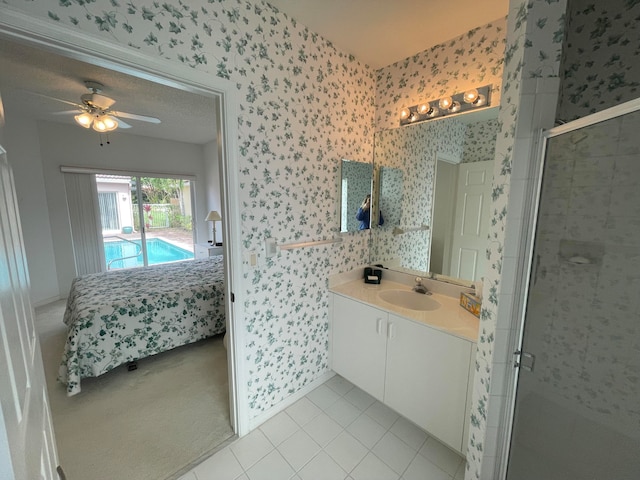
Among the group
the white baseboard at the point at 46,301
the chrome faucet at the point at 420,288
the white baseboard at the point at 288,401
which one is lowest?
the white baseboard at the point at 288,401

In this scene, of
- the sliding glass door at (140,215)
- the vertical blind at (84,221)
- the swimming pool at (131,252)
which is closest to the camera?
the vertical blind at (84,221)

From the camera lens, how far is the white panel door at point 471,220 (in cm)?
168

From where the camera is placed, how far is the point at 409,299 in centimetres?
202

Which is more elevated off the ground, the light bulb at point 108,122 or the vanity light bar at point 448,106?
the light bulb at point 108,122

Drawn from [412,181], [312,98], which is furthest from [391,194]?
[312,98]

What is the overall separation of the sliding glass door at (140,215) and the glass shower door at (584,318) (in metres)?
5.45

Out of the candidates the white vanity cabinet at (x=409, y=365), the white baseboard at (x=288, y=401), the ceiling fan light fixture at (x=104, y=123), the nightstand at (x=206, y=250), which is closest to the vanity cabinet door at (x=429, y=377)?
the white vanity cabinet at (x=409, y=365)

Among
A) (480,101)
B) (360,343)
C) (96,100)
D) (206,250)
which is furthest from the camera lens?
(206,250)

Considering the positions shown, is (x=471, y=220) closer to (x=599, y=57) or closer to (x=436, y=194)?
(x=436, y=194)

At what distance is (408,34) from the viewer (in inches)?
66.8

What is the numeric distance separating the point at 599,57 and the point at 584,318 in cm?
119

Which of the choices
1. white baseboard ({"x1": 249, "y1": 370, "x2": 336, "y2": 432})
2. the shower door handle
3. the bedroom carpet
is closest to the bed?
the bedroom carpet

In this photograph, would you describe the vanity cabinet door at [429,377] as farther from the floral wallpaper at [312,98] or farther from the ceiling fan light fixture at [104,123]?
the ceiling fan light fixture at [104,123]

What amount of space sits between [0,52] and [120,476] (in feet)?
9.78
